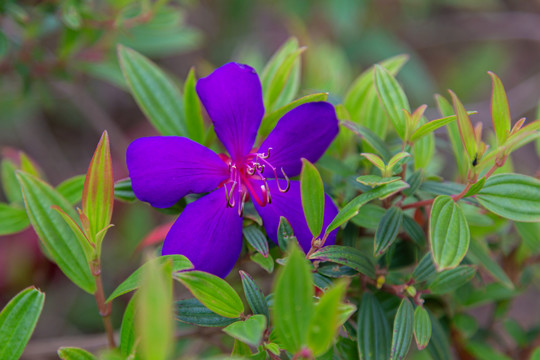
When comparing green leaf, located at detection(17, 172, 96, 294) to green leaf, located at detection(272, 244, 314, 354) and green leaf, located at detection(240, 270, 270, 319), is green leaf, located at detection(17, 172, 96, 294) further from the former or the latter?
green leaf, located at detection(272, 244, 314, 354)

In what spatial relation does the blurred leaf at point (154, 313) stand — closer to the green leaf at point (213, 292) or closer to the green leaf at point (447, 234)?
the green leaf at point (213, 292)

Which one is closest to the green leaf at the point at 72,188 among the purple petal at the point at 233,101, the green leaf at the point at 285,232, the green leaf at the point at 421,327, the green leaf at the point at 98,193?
the green leaf at the point at 98,193

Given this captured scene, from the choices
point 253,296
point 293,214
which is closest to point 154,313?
point 253,296

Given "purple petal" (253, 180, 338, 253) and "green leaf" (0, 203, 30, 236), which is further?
"green leaf" (0, 203, 30, 236)

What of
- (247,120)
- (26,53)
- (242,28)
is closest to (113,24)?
(26,53)

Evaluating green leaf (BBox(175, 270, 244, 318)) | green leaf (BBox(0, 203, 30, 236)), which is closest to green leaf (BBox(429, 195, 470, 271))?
green leaf (BBox(175, 270, 244, 318))

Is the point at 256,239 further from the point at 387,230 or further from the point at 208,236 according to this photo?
the point at 387,230

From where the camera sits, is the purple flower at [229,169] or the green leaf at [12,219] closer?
the purple flower at [229,169]
